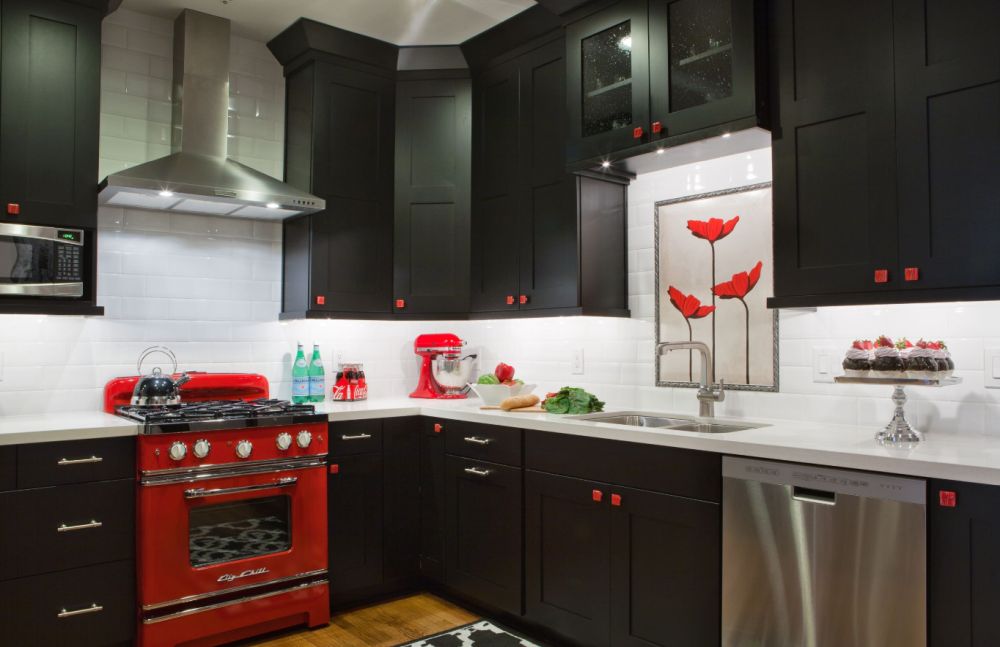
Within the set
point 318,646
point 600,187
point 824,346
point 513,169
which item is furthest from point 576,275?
point 318,646

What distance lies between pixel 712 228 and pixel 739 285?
28 centimetres

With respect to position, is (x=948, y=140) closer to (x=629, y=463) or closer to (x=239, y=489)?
(x=629, y=463)

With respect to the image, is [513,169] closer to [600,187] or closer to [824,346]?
[600,187]

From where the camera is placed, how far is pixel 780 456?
2.24 m

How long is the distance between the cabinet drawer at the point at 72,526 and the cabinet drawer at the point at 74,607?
0.04m

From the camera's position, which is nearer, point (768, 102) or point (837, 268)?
Answer: point (837, 268)

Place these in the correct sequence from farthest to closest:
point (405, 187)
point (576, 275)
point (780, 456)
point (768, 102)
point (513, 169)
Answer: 1. point (405, 187)
2. point (513, 169)
3. point (576, 275)
4. point (768, 102)
5. point (780, 456)

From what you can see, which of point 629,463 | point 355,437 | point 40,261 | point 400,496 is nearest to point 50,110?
point 40,261

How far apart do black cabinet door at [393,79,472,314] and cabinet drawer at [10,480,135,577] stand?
5.54ft

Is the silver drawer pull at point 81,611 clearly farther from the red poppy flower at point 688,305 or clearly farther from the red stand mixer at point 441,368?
the red poppy flower at point 688,305

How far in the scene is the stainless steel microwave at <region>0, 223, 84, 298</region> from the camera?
2934 mm

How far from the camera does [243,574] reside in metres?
3.10

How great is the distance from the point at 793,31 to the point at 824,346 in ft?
3.73

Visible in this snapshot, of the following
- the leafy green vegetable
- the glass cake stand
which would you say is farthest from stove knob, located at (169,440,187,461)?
the glass cake stand
